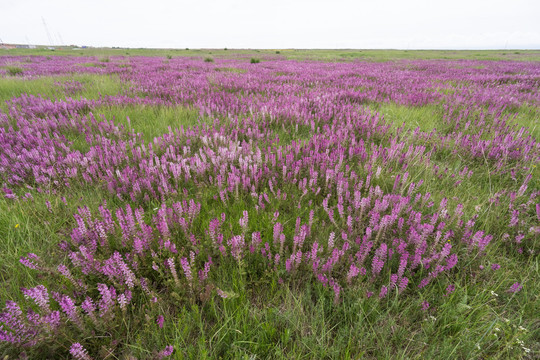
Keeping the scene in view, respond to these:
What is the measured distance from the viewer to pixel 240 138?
370 cm

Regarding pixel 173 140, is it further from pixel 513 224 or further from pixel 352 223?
pixel 513 224

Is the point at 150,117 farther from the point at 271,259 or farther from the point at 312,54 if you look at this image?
the point at 312,54

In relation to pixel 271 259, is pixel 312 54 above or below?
above

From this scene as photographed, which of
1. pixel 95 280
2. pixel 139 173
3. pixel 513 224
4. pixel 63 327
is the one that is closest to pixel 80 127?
pixel 139 173

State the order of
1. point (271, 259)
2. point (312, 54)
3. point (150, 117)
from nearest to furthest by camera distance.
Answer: point (271, 259)
point (150, 117)
point (312, 54)

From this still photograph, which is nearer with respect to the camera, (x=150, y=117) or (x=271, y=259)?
(x=271, y=259)

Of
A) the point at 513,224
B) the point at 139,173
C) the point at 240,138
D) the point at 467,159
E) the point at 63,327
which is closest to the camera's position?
the point at 63,327

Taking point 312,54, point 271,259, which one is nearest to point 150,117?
point 271,259

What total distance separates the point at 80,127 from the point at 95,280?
10.8 ft

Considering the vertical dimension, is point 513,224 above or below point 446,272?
above

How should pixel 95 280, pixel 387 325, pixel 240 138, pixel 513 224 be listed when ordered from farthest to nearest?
pixel 240 138, pixel 513 224, pixel 95 280, pixel 387 325

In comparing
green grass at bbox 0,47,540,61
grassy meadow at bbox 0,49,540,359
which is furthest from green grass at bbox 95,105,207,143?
green grass at bbox 0,47,540,61

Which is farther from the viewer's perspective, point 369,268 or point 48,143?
point 48,143

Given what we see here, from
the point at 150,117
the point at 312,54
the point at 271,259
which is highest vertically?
the point at 312,54
